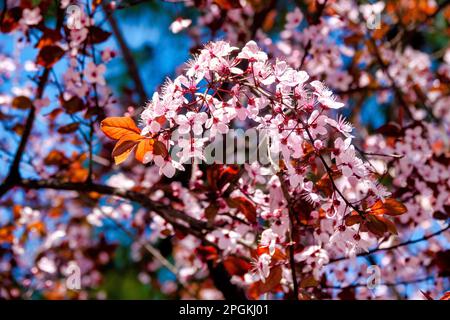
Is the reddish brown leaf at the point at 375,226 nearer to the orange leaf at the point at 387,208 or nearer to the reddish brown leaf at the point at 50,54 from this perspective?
the orange leaf at the point at 387,208

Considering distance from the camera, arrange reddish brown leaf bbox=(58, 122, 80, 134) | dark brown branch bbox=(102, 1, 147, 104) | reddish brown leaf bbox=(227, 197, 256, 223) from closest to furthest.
Result: reddish brown leaf bbox=(227, 197, 256, 223)
reddish brown leaf bbox=(58, 122, 80, 134)
dark brown branch bbox=(102, 1, 147, 104)

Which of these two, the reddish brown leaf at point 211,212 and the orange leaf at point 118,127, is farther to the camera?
the reddish brown leaf at point 211,212

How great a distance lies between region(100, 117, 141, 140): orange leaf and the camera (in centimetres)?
144

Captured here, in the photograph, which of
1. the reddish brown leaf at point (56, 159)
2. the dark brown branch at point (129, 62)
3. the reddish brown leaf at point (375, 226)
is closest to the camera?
the reddish brown leaf at point (375, 226)

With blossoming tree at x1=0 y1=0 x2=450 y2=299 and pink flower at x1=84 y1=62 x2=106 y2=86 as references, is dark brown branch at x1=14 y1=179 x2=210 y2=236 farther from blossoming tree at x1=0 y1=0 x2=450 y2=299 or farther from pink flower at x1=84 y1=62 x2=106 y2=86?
pink flower at x1=84 y1=62 x2=106 y2=86

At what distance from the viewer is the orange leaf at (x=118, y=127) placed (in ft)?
4.73

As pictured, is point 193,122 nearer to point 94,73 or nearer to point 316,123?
point 316,123

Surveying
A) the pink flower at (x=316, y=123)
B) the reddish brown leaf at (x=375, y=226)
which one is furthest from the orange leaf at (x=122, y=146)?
the reddish brown leaf at (x=375, y=226)

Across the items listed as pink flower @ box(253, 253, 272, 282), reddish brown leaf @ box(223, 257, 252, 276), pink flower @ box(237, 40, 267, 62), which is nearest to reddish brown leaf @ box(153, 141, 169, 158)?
pink flower @ box(237, 40, 267, 62)

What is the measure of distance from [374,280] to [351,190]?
1.81ft

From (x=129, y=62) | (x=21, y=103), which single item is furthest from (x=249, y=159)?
(x=129, y=62)

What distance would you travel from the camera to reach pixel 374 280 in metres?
1.80

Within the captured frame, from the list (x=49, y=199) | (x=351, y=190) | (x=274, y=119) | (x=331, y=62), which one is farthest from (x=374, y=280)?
(x=49, y=199)
